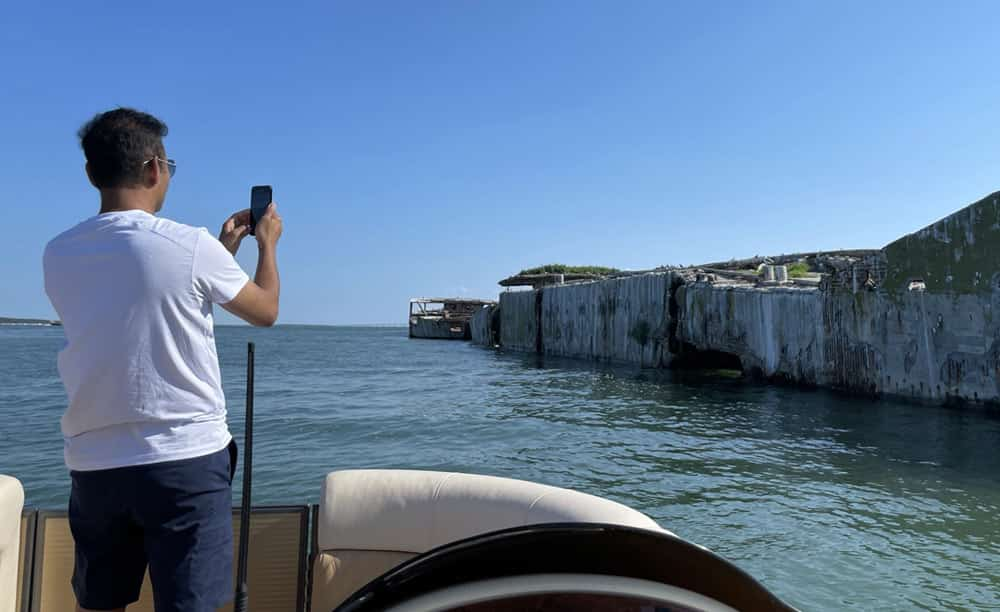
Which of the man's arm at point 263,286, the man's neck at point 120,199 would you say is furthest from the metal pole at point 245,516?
the man's neck at point 120,199

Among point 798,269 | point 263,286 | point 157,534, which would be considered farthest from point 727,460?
point 798,269

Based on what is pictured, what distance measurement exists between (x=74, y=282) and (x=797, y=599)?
5.50 m

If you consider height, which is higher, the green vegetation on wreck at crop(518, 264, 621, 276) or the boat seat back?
the green vegetation on wreck at crop(518, 264, 621, 276)

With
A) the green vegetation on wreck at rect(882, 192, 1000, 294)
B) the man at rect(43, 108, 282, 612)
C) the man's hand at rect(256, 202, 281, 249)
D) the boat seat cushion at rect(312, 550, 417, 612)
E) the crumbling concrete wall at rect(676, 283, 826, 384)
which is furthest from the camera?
the crumbling concrete wall at rect(676, 283, 826, 384)

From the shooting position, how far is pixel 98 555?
197 centimetres

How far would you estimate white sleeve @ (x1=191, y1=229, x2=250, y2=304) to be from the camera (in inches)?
77.4

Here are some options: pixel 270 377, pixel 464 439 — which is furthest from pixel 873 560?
pixel 270 377

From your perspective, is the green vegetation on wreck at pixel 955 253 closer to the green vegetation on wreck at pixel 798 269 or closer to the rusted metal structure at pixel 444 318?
the green vegetation on wreck at pixel 798 269

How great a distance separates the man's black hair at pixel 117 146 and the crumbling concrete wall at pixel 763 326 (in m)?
18.1

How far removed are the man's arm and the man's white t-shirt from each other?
14 centimetres

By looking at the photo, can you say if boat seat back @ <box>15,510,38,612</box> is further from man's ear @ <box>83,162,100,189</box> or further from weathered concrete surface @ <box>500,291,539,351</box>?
weathered concrete surface @ <box>500,291,539,351</box>

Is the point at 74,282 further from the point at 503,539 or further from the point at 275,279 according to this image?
the point at 503,539

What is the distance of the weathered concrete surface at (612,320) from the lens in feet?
84.7

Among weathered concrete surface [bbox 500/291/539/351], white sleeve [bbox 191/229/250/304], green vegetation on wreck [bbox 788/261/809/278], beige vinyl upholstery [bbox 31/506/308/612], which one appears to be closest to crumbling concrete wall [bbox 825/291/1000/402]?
green vegetation on wreck [bbox 788/261/809/278]
